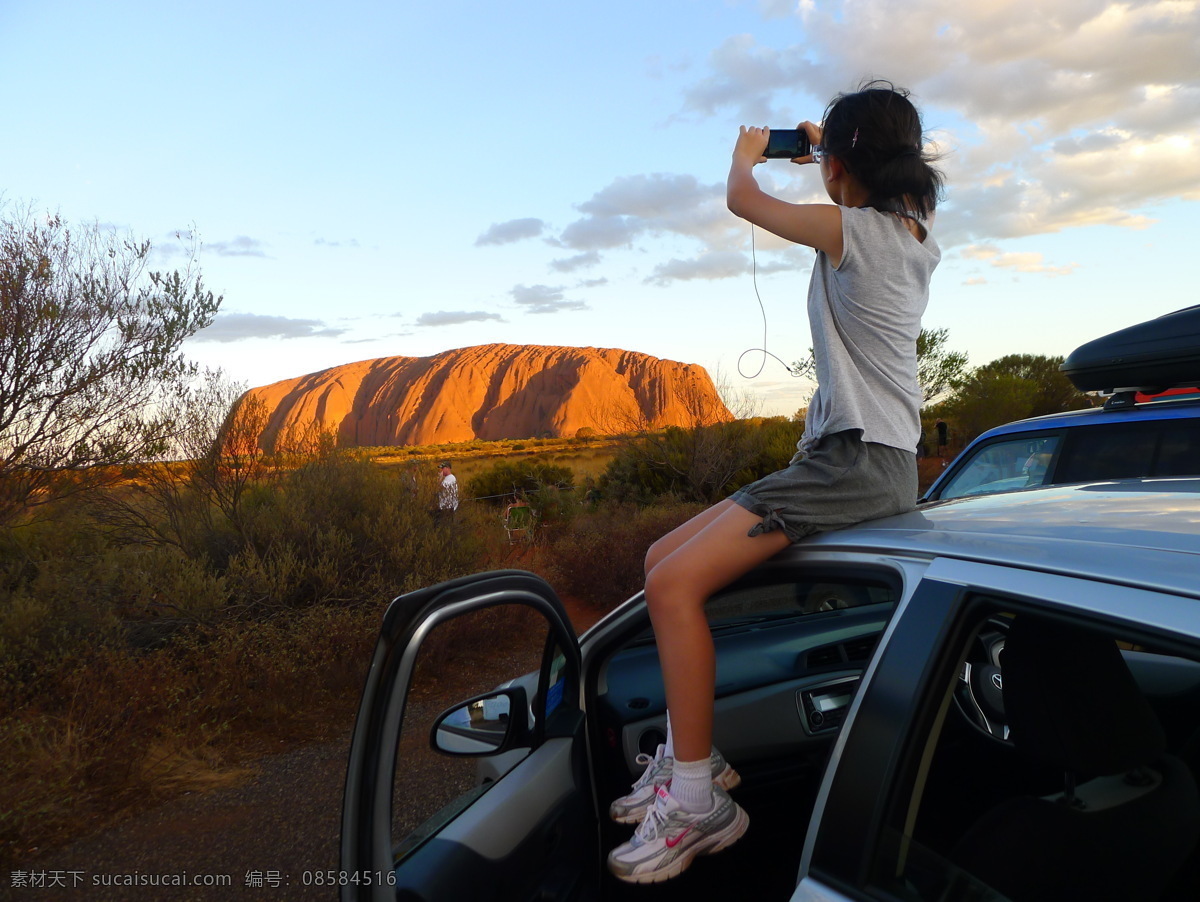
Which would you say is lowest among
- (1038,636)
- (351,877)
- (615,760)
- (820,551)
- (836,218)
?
(615,760)

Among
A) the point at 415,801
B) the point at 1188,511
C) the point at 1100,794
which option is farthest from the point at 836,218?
the point at 415,801

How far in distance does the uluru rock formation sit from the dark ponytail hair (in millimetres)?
80362

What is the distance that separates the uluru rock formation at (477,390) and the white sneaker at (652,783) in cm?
8068

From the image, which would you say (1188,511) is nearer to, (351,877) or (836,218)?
(836,218)

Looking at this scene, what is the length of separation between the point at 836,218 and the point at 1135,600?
3.40ft

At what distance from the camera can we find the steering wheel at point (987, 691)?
1.93m

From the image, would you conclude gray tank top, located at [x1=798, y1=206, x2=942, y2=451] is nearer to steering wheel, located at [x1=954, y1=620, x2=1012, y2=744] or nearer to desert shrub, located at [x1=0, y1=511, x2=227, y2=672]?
steering wheel, located at [x1=954, y1=620, x2=1012, y2=744]

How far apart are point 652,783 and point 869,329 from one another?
1.08 metres

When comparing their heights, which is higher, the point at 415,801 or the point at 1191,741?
the point at 1191,741

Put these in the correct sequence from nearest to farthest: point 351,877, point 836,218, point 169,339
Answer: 1. point 351,877
2. point 836,218
3. point 169,339

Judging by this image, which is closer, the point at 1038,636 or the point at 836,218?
the point at 1038,636

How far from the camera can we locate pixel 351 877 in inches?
46.7

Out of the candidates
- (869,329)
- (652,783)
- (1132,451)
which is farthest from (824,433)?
(1132,451)

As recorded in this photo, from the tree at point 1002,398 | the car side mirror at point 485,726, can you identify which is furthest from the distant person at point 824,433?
the tree at point 1002,398
